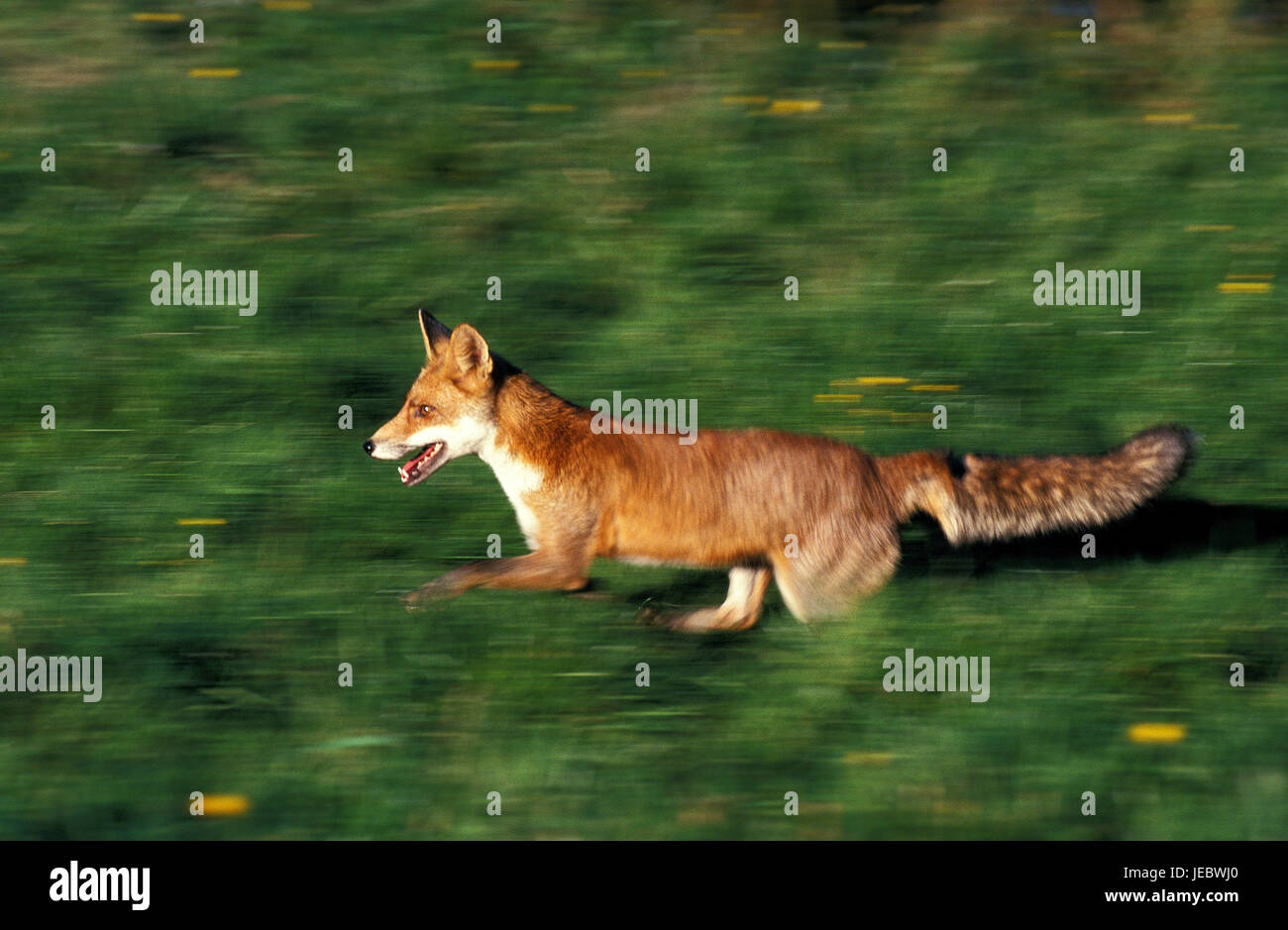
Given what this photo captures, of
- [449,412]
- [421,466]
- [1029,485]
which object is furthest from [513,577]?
[1029,485]

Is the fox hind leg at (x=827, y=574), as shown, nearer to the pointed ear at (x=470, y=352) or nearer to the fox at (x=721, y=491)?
the fox at (x=721, y=491)

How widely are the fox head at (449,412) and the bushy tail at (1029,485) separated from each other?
164cm

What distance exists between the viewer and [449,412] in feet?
19.1

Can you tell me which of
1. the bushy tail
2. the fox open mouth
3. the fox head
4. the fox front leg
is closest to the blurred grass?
the fox front leg

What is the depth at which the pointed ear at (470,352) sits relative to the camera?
577 centimetres

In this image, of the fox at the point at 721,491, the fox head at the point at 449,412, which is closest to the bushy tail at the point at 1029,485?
the fox at the point at 721,491

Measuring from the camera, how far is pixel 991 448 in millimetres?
6977

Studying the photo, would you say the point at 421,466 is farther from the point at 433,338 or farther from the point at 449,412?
the point at 433,338

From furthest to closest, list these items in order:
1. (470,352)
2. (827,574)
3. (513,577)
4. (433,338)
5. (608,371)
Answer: (608,371) → (433,338) → (470,352) → (513,577) → (827,574)

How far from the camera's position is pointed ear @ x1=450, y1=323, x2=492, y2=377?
5.77 m

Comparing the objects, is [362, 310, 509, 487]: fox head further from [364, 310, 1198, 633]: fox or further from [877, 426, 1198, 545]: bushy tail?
[877, 426, 1198, 545]: bushy tail

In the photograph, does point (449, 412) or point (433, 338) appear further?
point (433, 338)

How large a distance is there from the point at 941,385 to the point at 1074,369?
29.6 inches

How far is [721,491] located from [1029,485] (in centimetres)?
129
